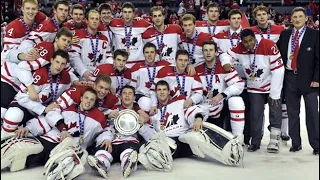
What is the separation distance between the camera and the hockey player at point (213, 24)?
175 inches

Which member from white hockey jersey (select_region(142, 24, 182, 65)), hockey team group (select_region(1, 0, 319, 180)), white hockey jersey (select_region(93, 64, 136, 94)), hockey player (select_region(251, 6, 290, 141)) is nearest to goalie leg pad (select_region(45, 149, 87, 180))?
hockey team group (select_region(1, 0, 319, 180))

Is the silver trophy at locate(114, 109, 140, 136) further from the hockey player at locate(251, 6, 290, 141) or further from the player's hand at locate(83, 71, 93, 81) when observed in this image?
the hockey player at locate(251, 6, 290, 141)

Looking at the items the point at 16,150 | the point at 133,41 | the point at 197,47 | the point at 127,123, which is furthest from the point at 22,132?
the point at 197,47

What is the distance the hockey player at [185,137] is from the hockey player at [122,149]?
0.35 ft

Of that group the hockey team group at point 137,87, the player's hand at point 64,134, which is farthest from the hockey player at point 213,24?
the player's hand at point 64,134

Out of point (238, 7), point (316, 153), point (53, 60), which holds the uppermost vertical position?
point (238, 7)

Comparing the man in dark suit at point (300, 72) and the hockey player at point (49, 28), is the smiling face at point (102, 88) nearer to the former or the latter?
the hockey player at point (49, 28)

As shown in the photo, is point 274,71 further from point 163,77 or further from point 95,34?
point 95,34

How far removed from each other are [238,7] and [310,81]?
3.94 feet

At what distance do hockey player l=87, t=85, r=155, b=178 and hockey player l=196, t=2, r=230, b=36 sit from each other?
1.13m

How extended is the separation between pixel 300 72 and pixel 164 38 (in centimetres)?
126

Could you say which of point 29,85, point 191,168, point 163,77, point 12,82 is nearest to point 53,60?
point 29,85

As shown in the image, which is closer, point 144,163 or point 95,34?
point 144,163

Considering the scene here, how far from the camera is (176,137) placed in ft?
12.0
